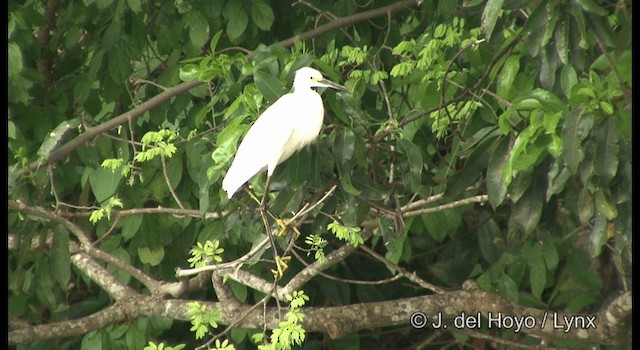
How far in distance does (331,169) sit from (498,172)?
1.29 ft

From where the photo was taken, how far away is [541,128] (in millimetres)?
2436

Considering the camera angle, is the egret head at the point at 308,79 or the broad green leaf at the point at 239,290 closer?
the egret head at the point at 308,79

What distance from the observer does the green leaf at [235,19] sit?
11.2 ft

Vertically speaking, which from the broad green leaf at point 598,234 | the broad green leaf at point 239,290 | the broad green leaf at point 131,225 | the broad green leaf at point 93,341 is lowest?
the broad green leaf at point 93,341

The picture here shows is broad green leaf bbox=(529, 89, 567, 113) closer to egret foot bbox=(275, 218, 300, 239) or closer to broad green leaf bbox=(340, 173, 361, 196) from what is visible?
broad green leaf bbox=(340, 173, 361, 196)

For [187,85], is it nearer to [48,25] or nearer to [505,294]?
[48,25]

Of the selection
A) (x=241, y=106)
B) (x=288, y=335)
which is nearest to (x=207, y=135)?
(x=241, y=106)

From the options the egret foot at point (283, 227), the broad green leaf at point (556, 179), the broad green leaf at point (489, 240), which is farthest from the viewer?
the broad green leaf at point (489, 240)

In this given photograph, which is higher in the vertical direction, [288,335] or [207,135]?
[207,135]

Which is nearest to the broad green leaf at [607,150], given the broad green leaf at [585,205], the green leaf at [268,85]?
the broad green leaf at [585,205]

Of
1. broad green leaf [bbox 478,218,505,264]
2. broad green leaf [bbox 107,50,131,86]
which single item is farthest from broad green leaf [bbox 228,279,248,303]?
broad green leaf [bbox 478,218,505,264]

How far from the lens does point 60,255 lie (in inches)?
128

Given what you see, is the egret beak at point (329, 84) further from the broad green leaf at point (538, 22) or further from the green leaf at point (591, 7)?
the green leaf at point (591, 7)
